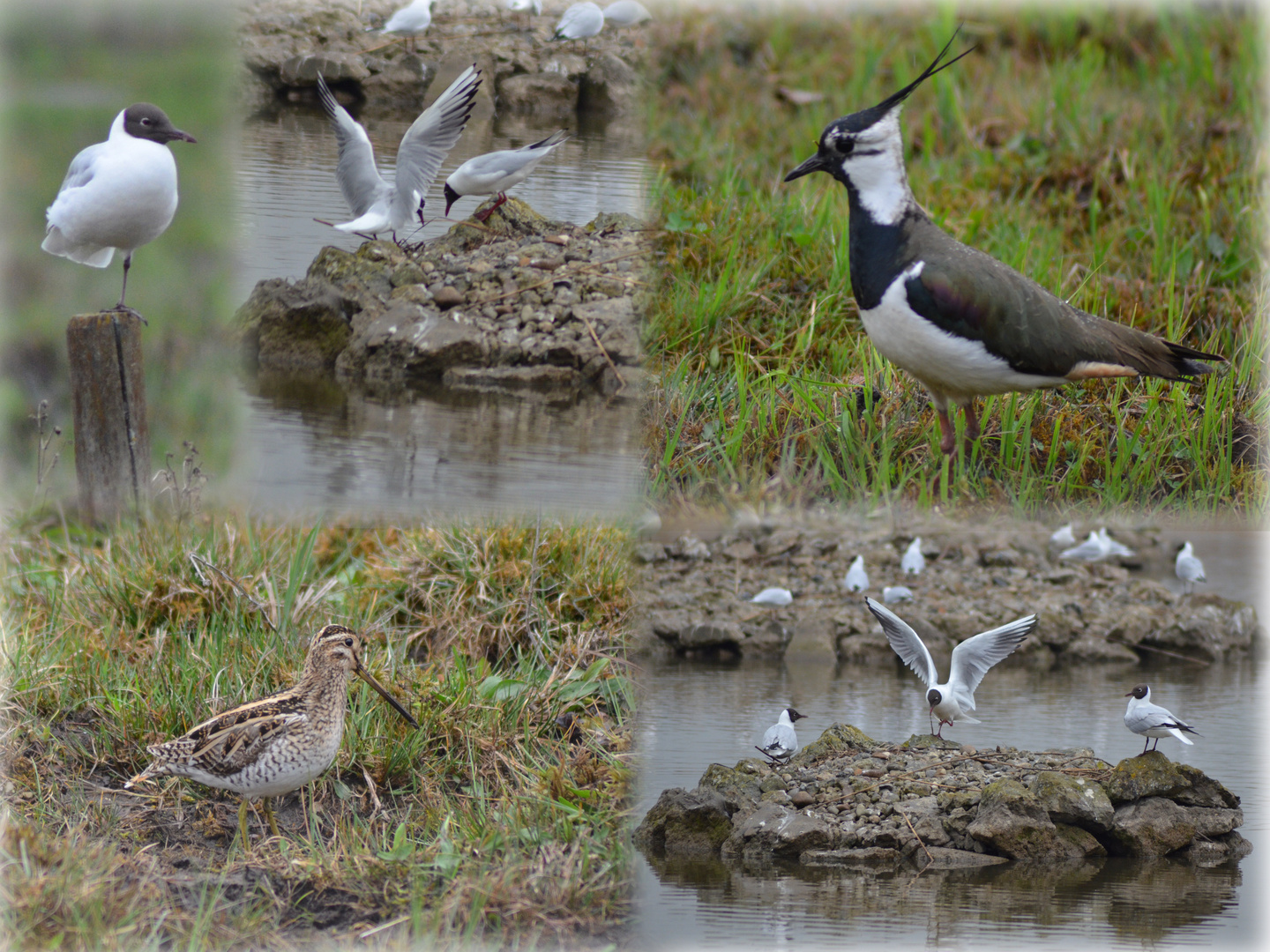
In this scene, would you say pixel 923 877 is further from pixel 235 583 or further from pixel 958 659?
pixel 235 583

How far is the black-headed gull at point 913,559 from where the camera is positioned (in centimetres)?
947

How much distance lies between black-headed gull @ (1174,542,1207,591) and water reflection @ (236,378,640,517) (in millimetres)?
9421

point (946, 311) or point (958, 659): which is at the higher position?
point (946, 311)

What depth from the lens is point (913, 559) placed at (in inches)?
377

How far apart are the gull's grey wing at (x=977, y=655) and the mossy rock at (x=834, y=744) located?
818 millimetres

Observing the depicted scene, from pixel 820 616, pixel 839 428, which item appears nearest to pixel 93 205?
pixel 839 428

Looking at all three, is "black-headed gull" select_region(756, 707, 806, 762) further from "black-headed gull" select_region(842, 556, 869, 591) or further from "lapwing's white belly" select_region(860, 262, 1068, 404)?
"black-headed gull" select_region(842, 556, 869, 591)

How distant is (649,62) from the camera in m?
→ 3.18

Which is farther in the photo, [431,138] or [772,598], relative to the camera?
[772,598]

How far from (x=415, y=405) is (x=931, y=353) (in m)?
2.15

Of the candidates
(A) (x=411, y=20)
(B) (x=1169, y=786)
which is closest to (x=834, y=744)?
(B) (x=1169, y=786)

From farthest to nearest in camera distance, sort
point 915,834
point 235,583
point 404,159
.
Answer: point 915,834
point 235,583
point 404,159

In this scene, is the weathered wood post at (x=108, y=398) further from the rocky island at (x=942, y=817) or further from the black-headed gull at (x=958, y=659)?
the black-headed gull at (x=958, y=659)

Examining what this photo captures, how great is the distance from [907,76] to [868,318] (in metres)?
4.28
